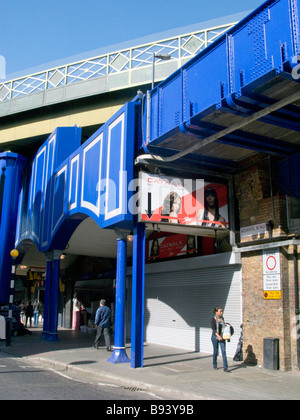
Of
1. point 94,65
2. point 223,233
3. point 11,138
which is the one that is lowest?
point 223,233

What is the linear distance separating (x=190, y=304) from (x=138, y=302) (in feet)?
14.4

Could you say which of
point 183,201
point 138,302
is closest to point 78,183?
point 183,201

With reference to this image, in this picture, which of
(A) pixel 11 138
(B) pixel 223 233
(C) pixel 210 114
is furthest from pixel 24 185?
(C) pixel 210 114

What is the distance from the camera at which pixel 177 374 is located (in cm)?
1035

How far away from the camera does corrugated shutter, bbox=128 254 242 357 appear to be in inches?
527

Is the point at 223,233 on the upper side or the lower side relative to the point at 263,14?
lower

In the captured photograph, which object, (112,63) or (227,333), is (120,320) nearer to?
(227,333)

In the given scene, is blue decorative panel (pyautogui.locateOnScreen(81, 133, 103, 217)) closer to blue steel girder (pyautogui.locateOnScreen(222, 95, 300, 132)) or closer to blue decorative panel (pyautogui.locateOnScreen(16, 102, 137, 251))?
blue decorative panel (pyautogui.locateOnScreen(16, 102, 137, 251))

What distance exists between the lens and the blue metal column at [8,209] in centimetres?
2456

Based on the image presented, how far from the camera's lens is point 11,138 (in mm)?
25297

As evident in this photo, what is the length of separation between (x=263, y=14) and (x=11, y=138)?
782 inches

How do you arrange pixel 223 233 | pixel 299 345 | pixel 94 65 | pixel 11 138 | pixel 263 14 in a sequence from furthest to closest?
pixel 11 138 → pixel 94 65 → pixel 223 233 → pixel 299 345 → pixel 263 14
